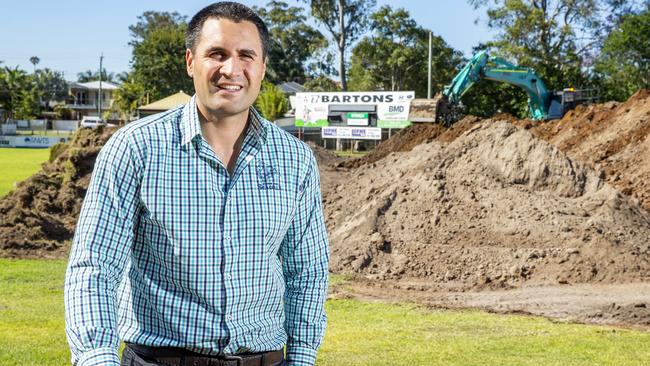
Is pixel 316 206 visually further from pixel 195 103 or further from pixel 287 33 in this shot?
pixel 287 33

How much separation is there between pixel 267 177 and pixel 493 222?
37.1 ft

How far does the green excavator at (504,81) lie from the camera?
35.3 metres

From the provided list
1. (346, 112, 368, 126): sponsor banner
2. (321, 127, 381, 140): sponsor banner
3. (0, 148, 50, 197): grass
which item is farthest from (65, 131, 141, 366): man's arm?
(346, 112, 368, 126): sponsor banner

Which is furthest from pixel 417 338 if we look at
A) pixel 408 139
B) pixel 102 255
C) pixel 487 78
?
pixel 487 78

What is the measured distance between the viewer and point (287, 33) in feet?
229

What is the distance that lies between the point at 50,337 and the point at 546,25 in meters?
48.7

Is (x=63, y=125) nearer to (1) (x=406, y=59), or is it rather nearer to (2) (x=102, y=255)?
(1) (x=406, y=59)

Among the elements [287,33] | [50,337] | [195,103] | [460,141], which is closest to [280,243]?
[195,103]

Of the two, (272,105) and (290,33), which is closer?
(272,105)

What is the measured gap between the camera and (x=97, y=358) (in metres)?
2.51

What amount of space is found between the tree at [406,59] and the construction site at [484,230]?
3931cm

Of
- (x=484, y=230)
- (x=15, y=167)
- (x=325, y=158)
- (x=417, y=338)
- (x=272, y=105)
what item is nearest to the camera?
(x=417, y=338)

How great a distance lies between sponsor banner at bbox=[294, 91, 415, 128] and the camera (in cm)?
3947

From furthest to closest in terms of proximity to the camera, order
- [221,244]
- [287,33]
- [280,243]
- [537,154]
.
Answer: [287,33] → [537,154] → [280,243] → [221,244]
